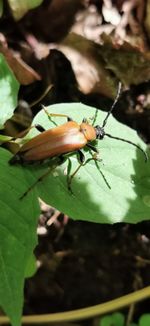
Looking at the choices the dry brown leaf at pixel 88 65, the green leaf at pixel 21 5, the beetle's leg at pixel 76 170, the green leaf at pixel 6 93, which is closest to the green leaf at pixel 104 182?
the beetle's leg at pixel 76 170

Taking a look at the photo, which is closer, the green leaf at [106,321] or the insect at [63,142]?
the insect at [63,142]

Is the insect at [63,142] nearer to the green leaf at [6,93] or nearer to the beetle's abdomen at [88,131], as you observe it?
the beetle's abdomen at [88,131]

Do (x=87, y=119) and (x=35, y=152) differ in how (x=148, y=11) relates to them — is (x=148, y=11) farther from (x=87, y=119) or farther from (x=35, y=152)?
(x=35, y=152)

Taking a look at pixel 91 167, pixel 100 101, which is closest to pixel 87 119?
pixel 91 167

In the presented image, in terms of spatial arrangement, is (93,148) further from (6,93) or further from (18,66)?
(18,66)

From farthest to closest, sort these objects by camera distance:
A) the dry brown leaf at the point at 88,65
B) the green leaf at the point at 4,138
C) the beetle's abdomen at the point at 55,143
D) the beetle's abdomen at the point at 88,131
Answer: the dry brown leaf at the point at 88,65
the beetle's abdomen at the point at 88,131
the beetle's abdomen at the point at 55,143
the green leaf at the point at 4,138

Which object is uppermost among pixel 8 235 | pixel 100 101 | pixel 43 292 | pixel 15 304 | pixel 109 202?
pixel 8 235

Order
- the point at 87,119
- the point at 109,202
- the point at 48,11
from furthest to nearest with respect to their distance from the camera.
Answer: the point at 48,11, the point at 87,119, the point at 109,202
